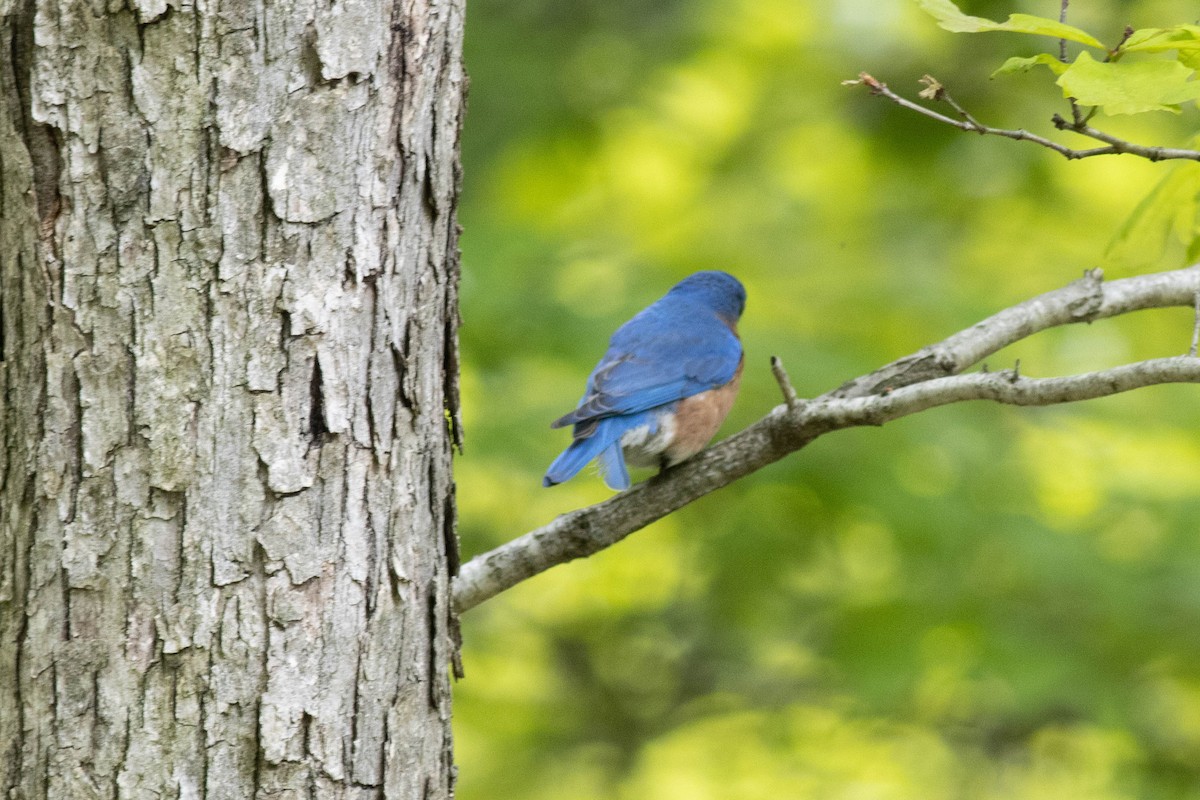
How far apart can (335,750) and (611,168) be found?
715 centimetres

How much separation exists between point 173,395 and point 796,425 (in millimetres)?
1508

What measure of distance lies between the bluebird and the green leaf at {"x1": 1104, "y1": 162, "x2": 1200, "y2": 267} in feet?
5.84

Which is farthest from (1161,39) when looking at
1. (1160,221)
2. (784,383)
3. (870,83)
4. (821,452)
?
(821,452)

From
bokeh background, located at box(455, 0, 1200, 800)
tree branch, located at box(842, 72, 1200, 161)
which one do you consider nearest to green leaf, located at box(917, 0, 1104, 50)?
tree branch, located at box(842, 72, 1200, 161)

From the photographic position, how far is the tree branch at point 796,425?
302cm

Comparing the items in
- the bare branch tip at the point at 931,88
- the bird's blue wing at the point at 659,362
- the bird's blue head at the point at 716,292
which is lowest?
the bare branch tip at the point at 931,88

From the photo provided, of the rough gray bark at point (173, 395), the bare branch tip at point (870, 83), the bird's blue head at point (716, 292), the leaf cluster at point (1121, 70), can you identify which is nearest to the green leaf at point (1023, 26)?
the leaf cluster at point (1121, 70)

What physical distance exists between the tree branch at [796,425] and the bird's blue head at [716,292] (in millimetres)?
2380

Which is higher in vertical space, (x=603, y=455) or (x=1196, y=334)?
(x=603, y=455)

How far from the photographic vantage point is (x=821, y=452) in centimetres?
584

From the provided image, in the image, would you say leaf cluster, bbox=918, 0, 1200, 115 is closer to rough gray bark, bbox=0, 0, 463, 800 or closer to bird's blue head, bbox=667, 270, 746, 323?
rough gray bark, bbox=0, 0, 463, 800

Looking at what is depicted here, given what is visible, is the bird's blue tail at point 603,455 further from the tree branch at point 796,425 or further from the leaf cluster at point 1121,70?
the leaf cluster at point 1121,70

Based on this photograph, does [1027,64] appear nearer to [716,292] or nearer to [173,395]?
[173,395]

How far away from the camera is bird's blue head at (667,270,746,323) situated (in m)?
5.74
